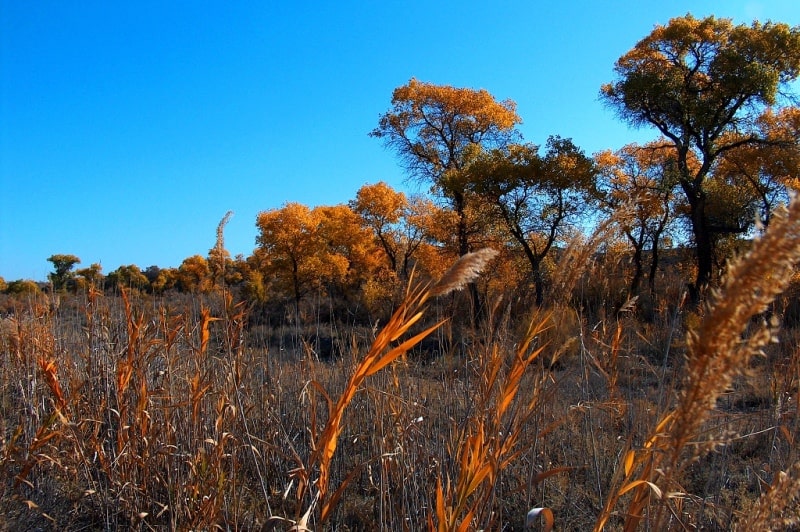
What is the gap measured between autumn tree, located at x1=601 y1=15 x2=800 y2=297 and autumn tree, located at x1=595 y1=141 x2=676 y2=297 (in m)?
0.81

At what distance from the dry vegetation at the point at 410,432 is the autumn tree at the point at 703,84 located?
1100 cm

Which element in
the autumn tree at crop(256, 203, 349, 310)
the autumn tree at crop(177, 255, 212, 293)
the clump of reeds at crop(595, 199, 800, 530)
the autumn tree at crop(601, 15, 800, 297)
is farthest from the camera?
the autumn tree at crop(177, 255, 212, 293)

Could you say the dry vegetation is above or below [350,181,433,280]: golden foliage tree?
below

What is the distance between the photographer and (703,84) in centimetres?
1403

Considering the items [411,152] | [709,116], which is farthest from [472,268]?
[411,152]

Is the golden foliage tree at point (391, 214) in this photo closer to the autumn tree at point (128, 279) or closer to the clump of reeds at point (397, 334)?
the autumn tree at point (128, 279)

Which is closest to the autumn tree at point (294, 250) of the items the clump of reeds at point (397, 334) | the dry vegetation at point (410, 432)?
the dry vegetation at point (410, 432)

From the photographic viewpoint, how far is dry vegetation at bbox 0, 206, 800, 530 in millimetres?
670

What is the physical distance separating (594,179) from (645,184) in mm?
1311

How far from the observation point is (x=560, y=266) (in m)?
0.96

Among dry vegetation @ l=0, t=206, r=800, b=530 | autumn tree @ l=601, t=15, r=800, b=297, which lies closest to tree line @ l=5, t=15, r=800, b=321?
autumn tree @ l=601, t=15, r=800, b=297

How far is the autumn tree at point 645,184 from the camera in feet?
48.4

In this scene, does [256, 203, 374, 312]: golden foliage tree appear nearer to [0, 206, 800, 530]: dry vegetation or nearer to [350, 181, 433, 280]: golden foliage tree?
[350, 181, 433, 280]: golden foliage tree

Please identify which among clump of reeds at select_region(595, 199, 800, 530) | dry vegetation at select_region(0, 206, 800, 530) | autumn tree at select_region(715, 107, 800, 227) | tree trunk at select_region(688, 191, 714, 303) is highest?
autumn tree at select_region(715, 107, 800, 227)
